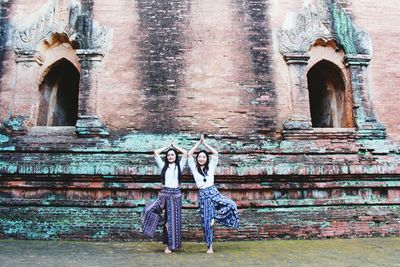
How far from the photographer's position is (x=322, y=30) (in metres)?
8.51

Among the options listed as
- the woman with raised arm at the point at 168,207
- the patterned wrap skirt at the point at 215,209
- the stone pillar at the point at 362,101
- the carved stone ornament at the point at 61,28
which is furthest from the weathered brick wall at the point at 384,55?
the carved stone ornament at the point at 61,28

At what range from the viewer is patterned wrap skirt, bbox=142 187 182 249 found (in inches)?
230

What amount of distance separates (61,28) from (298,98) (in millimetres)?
4846

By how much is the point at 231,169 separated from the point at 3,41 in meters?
5.15

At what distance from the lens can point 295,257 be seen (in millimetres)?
5309

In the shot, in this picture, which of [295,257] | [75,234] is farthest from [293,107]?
[75,234]

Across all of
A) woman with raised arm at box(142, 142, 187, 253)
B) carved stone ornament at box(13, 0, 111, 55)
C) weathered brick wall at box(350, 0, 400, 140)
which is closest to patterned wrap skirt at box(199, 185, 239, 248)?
woman with raised arm at box(142, 142, 187, 253)

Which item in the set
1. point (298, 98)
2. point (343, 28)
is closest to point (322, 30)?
point (343, 28)

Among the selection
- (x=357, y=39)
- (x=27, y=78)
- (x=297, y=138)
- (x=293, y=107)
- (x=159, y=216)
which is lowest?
(x=159, y=216)

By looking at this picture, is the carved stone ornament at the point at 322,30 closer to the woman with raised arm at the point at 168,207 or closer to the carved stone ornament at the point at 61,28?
the carved stone ornament at the point at 61,28

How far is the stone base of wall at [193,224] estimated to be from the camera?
6965 mm

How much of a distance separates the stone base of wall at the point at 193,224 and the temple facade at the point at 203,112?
0.07 ft

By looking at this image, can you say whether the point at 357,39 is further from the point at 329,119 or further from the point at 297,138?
the point at 297,138

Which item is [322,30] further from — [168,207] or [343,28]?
[168,207]
